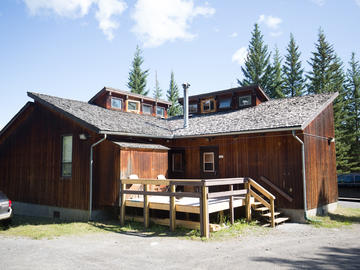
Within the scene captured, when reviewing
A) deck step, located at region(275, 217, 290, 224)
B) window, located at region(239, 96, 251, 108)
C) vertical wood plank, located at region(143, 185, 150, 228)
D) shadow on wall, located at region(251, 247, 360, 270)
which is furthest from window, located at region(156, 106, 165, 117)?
shadow on wall, located at region(251, 247, 360, 270)

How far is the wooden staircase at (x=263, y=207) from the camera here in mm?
10602

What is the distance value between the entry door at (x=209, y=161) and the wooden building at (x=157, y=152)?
1.8 inches

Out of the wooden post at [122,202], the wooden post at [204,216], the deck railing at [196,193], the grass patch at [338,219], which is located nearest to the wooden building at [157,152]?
the wooden post at [122,202]

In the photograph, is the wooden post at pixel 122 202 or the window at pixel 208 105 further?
the window at pixel 208 105

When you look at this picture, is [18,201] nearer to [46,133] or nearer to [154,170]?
[46,133]

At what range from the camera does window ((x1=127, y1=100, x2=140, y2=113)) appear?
18728mm

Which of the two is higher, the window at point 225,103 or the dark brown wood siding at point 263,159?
the window at point 225,103

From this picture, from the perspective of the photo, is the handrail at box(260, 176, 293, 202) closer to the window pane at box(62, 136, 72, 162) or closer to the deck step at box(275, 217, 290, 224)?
the deck step at box(275, 217, 290, 224)

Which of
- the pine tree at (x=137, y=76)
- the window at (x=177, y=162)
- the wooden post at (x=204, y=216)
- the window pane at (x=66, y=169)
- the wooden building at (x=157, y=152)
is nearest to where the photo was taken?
the wooden post at (x=204, y=216)

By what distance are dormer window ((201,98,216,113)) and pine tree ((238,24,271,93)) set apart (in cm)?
1985

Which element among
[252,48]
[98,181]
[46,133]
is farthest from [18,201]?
[252,48]

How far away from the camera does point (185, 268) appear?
5.87 metres

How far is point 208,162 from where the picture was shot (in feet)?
47.9

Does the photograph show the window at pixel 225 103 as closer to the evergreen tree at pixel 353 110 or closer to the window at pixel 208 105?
the window at pixel 208 105
